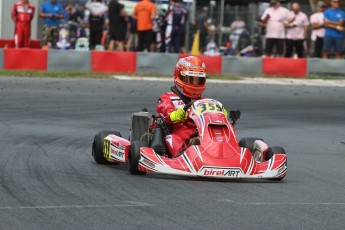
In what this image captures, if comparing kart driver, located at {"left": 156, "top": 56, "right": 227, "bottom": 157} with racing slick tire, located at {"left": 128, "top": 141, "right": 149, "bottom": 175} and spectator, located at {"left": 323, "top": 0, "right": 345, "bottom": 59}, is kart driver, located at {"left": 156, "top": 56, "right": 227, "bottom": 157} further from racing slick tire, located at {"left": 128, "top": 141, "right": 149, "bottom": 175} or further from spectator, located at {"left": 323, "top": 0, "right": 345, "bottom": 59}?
spectator, located at {"left": 323, "top": 0, "right": 345, "bottom": 59}

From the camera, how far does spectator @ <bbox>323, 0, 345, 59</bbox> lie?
20.9m

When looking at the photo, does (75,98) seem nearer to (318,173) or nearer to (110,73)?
(110,73)

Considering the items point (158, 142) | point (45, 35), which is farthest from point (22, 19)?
point (158, 142)

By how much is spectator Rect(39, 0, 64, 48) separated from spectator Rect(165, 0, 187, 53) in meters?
2.59

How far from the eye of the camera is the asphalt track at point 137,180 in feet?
20.2

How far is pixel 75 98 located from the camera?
15.5 meters

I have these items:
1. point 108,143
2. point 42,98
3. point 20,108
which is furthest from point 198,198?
point 42,98

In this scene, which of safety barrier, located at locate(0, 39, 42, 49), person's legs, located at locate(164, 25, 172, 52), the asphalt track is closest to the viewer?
the asphalt track

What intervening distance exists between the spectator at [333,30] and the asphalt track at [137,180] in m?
5.43

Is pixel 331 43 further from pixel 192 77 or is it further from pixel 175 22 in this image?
pixel 192 77

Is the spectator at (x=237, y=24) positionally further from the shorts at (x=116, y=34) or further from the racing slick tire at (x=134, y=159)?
the racing slick tire at (x=134, y=159)

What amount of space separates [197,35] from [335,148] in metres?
13.6

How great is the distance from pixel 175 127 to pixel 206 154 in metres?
0.94

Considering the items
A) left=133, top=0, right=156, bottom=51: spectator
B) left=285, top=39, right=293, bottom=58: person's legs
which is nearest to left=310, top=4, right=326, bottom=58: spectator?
left=285, top=39, right=293, bottom=58: person's legs
